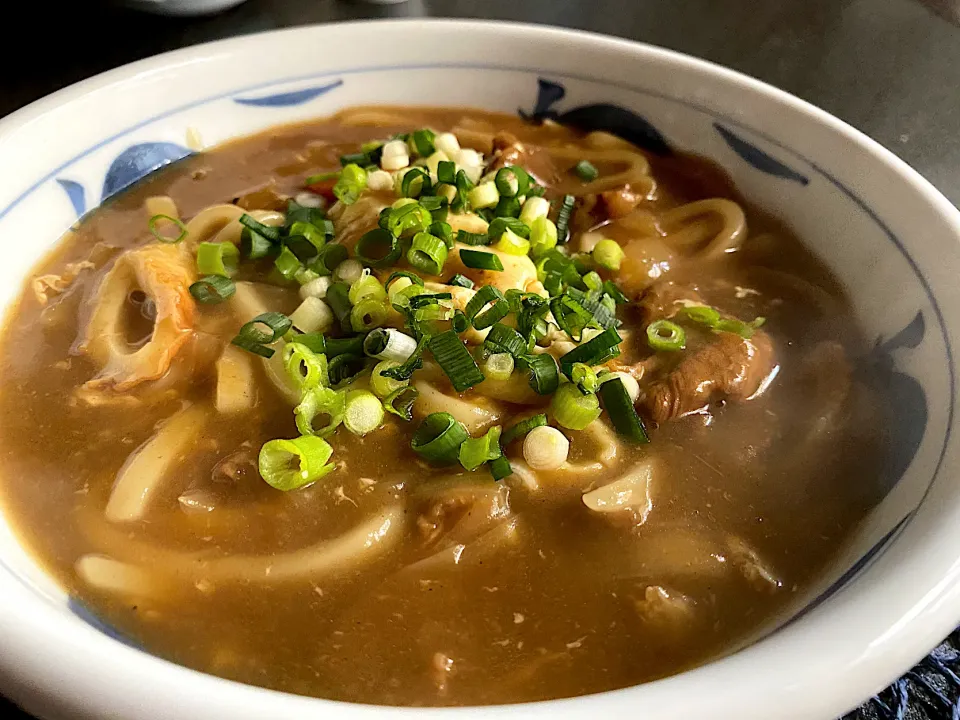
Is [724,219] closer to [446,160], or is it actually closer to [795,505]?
[446,160]

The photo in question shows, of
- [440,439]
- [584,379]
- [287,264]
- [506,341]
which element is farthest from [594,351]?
[287,264]

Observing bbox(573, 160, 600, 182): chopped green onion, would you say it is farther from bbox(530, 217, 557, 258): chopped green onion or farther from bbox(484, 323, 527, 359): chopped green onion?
bbox(484, 323, 527, 359): chopped green onion

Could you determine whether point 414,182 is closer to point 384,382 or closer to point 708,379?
point 384,382

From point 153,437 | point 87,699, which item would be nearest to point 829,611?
point 87,699

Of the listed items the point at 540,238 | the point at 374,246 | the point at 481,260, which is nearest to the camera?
the point at 481,260

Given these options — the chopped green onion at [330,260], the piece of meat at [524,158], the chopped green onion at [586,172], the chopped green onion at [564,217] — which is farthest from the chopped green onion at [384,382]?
the chopped green onion at [586,172]

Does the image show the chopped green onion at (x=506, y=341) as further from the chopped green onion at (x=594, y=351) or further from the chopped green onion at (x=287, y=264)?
the chopped green onion at (x=287, y=264)

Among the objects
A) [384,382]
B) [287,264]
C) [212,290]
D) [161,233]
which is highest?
[384,382]
